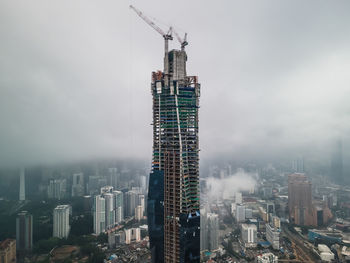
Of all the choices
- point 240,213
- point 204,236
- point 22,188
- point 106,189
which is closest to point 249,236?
point 240,213

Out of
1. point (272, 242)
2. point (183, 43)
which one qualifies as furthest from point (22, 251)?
point (272, 242)

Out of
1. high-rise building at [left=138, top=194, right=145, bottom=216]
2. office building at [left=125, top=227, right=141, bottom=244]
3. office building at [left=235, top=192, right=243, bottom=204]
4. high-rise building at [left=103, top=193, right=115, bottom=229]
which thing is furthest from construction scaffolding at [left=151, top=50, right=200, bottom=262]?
office building at [left=235, top=192, right=243, bottom=204]

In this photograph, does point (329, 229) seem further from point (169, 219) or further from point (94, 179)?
point (94, 179)

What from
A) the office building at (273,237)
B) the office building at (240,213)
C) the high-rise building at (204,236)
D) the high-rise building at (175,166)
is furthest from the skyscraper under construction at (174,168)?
the office building at (240,213)

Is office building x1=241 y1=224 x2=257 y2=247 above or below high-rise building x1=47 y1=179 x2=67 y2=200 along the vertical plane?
below

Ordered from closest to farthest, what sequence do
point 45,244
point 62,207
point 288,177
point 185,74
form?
point 185,74 → point 45,244 → point 62,207 → point 288,177

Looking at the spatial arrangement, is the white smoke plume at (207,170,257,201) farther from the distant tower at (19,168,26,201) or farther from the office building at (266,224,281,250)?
the distant tower at (19,168,26,201)
